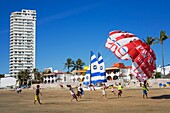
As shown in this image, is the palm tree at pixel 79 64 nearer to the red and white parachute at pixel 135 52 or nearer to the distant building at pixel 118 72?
the distant building at pixel 118 72

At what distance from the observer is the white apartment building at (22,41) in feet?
558

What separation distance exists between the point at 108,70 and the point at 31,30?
100.0 metres

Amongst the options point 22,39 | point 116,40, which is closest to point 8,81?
point 22,39

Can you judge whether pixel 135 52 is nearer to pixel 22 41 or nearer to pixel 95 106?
pixel 95 106

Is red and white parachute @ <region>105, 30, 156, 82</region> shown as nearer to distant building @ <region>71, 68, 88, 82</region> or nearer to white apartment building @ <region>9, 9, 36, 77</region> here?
distant building @ <region>71, 68, 88, 82</region>

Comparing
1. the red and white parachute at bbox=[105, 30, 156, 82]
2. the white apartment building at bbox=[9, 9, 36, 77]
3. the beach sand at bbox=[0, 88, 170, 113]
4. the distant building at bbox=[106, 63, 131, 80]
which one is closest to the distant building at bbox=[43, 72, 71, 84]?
the distant building at bbox=[106, 63, 131, 80]

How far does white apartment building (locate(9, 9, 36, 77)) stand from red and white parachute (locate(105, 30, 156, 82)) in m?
150

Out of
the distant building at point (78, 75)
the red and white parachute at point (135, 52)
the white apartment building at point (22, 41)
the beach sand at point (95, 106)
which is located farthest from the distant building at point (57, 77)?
the red and white parachute at point (135, 52)

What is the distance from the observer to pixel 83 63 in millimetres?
114312

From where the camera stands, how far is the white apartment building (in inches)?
6693

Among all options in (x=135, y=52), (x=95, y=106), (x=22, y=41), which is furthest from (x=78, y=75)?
(x=95, y=106)

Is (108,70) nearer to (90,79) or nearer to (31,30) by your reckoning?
(90,79)

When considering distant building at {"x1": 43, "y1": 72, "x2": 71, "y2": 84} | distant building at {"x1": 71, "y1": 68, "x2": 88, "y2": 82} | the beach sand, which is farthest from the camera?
distant building at {"x1": 43, "y1": 72, "x2": 71, "y2": 84}

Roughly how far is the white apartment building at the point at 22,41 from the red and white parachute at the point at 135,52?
150287mm
